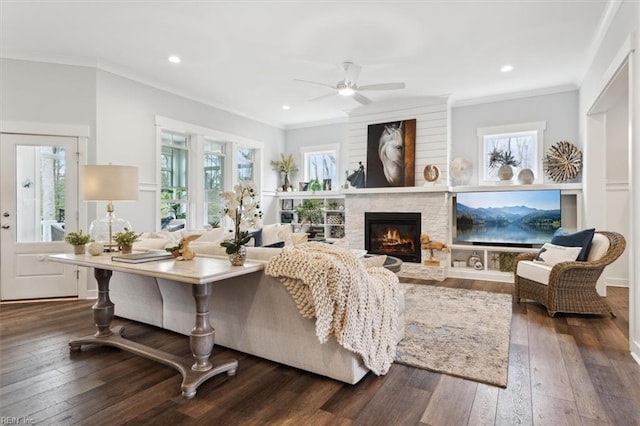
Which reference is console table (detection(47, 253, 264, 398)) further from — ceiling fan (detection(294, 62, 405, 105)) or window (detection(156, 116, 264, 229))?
ceiling fan (detection(294, 62, 405, 105))

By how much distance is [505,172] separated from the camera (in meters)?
5.44

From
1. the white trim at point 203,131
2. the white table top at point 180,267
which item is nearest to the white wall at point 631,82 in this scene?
the white table top at point 180,267

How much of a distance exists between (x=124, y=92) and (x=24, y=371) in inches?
141

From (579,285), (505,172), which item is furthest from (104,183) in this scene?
(505,172)

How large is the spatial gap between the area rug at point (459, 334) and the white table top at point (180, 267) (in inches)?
54.7

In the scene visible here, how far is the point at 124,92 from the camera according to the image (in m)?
4.71

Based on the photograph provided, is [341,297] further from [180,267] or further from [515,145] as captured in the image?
[515,145]

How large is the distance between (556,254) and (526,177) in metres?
1.73

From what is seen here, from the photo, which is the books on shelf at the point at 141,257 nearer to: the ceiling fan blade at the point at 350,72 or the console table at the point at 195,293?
the console table at the point at 195,293

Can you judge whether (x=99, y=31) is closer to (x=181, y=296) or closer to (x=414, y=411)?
(x=181, y=296)

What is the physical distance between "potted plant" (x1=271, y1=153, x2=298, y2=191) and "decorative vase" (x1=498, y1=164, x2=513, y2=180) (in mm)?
3964

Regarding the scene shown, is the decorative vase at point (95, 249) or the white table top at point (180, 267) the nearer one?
the white table top at point (180, 267)

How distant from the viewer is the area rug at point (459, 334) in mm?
2465

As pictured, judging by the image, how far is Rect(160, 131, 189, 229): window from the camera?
17.7 ft
